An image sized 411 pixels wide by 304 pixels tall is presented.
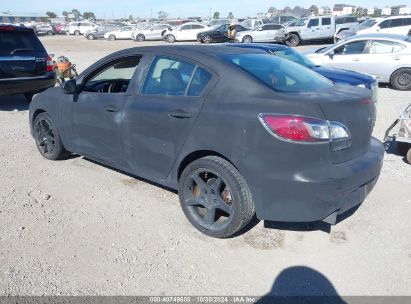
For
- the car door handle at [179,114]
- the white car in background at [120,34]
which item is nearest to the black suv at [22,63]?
the car door handle at [179,114]

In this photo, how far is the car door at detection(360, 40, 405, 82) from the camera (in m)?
10.8

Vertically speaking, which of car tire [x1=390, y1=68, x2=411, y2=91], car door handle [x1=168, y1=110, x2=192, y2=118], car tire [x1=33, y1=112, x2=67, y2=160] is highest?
car door handle [x1=168, y1=110, x2=192, y2=118]

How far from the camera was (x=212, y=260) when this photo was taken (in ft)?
10.5

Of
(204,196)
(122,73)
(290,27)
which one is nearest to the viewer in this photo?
(204,196)

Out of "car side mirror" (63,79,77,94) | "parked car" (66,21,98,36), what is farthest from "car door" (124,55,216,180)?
"parked car" (66,21,98,36)

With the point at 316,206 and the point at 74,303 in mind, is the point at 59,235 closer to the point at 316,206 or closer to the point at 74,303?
the point at 74,303

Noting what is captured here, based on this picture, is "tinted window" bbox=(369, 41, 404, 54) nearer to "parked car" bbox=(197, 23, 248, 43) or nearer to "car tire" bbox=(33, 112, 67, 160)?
"car tire" bbox=(33, 112, 67, 160)

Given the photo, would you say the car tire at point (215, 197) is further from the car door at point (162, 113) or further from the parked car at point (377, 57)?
the parked car at point (377, 57)

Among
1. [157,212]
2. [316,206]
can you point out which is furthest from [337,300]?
[157,212]

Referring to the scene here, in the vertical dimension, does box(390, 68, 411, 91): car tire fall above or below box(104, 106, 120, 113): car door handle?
below

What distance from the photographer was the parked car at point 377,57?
10734 millimetres

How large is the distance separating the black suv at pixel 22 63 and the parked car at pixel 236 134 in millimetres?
4700

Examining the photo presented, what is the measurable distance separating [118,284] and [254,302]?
0.98 m

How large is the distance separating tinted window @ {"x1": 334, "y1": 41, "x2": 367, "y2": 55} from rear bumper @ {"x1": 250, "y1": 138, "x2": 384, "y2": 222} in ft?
29.0
